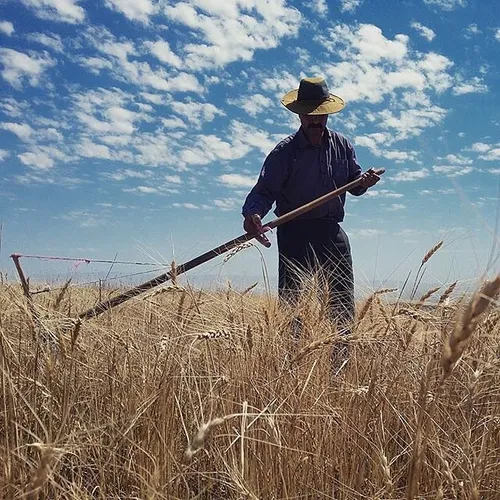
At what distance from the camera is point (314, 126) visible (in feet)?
11.8

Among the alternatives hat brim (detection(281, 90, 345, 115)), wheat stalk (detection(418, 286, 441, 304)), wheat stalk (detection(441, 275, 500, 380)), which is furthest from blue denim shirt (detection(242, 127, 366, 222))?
wheat stalk (detection(441, 275, 500, 380))

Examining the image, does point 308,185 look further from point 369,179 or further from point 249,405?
point 249,405

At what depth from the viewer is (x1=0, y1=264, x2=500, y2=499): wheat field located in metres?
1.47

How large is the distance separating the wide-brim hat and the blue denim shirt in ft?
0.50

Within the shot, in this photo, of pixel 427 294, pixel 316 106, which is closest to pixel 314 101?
pixel 316 106

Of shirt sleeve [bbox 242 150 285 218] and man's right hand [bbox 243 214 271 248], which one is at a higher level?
shirt sleeve [bbox 242 150 285 218]

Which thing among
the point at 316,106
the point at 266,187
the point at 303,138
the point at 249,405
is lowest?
the point at 249,405

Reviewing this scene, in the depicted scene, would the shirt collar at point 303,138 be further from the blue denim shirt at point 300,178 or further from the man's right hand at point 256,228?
the man's right hand at point 256,228

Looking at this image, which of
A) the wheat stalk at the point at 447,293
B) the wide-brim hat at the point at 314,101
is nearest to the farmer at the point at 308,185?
the wide-brim hat at the point at 314,101

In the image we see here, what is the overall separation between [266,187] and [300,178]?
0.68 ft

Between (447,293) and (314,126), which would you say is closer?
(447,293)

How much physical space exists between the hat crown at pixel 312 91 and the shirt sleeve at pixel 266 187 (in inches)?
14.1

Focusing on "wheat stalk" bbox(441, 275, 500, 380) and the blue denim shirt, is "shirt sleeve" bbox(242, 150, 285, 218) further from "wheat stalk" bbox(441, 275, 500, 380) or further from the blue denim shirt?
"wheat stalk" bbox(441, 275, 500, 380)

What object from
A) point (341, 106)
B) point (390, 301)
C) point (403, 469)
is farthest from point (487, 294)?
point (341, 106)
